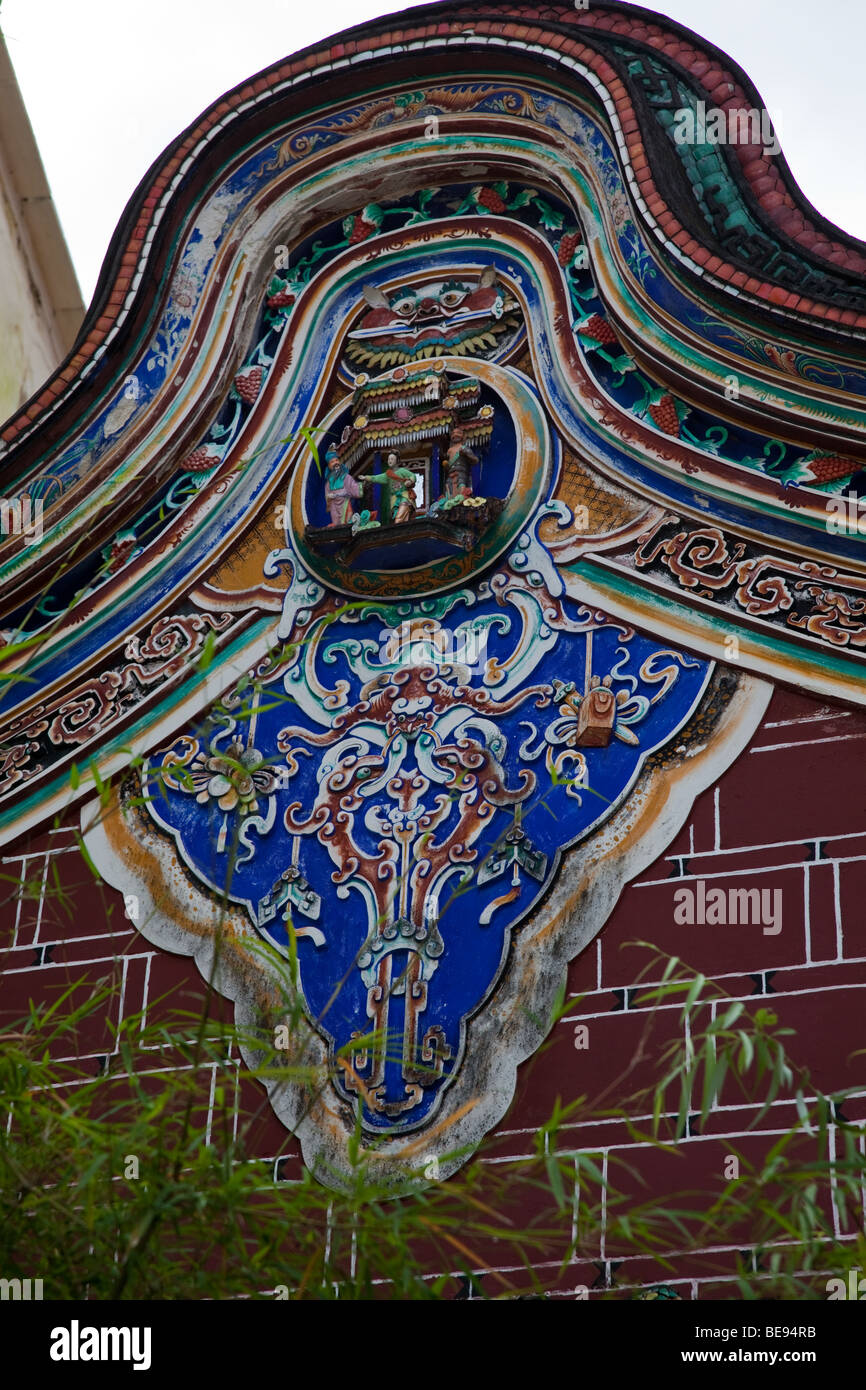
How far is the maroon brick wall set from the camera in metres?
4.65

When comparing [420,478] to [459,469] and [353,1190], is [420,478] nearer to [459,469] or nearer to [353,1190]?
[459,469]

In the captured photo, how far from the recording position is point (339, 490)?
602 centimetres

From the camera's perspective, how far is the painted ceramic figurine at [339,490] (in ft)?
19.6

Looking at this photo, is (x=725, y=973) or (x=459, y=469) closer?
(x=725, y=973)

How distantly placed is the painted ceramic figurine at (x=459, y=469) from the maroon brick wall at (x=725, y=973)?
117 centimetres

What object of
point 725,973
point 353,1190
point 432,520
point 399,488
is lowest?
point 353,1190

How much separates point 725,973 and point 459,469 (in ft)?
5.77

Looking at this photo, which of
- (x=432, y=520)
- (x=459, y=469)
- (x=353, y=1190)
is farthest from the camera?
(x=459, y=469)

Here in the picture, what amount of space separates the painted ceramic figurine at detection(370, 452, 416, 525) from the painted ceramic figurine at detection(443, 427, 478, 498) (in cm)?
10

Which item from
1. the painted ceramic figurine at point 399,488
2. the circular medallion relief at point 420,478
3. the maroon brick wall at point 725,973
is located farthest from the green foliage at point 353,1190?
the painted ceramic figurine at point 399,488

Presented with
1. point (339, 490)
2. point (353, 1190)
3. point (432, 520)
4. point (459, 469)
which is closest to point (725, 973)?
point (353, 1190)

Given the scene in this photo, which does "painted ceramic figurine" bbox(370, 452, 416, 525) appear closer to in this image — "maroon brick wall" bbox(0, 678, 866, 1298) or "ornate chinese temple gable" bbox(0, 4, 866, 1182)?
"ornate chinese temple gable" bbox(0, 4, 866, 1182)

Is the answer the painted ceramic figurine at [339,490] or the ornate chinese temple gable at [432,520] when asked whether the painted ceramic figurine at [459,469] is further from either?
the painted ceramic figurine at [339,490]

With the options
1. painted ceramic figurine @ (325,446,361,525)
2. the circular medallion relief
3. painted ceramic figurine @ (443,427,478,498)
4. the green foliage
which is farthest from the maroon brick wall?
painted ceramic figurine @ (325,446,361,525)
